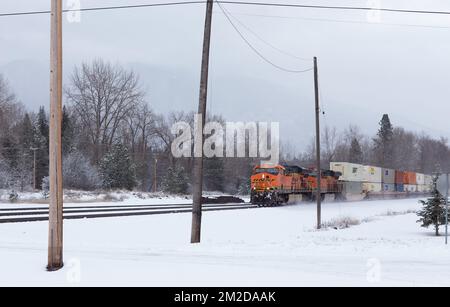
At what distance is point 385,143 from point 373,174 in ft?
226

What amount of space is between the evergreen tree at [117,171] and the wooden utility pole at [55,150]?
5110 cm

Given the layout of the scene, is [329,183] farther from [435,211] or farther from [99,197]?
[435,211]

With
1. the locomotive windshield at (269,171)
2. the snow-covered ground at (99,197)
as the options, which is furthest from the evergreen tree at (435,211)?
the snow-covered ground at (99,197)

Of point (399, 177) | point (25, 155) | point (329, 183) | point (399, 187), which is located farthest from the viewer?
point (399, 177)

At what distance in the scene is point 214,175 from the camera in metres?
83.3

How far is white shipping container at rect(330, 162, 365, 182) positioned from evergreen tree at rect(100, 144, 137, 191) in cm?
2443

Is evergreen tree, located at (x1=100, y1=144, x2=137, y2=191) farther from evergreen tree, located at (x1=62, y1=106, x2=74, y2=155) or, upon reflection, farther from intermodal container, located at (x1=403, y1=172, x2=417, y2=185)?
intermodal container, located at (x1=403, y1=172, x2=417, y2=185)

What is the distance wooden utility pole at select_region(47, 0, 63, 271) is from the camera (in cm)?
1098

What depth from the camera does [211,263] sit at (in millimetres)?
11727

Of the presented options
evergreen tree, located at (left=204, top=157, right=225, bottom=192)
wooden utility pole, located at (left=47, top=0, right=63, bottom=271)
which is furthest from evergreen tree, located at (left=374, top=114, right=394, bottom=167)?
wooden utility pole, located at (left=47, top=0, right=63, bottom=271)

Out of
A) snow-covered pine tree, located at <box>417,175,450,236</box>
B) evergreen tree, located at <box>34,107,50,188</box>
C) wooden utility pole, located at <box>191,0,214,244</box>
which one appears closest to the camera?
wooden utility pole, located at <box>191,0,214,244</box>

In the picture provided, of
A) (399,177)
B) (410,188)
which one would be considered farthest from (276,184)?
(410,188)

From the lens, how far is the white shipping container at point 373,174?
201 ft
